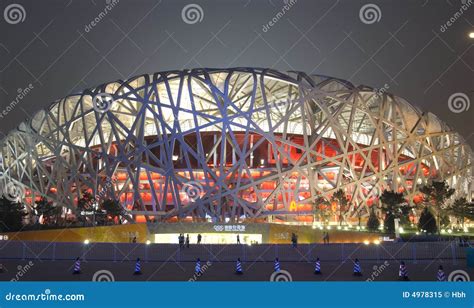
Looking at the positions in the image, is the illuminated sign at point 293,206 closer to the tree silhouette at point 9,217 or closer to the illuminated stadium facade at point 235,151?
the illuminated stadium facade at point 235,151

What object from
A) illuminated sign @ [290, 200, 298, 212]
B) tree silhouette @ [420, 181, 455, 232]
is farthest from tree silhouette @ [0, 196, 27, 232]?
tree silhouette @ [420, 181, 455, 232]

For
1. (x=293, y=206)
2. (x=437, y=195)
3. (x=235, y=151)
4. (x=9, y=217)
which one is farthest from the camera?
(x=293, y=206)

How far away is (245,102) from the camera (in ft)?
195

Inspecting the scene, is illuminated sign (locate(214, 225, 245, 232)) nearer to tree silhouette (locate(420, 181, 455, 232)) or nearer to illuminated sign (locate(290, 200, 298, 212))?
illuminated sign (locate(290, 200, 298, 212))

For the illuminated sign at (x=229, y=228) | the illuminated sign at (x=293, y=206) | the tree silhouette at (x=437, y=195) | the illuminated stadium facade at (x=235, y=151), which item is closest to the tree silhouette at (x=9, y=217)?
the illuminated stadium facade at (x=235, y=151)

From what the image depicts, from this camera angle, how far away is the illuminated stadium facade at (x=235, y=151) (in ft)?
171

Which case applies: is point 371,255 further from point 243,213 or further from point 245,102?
point 245,102

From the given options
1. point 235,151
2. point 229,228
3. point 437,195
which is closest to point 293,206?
point 235,151

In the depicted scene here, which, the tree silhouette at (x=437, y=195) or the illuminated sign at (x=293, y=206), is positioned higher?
the tree silhouette at (x=437, y=195)

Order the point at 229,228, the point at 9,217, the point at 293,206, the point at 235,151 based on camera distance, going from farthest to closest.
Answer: the point at 293,206
the point at 235,151
the point at 9,217
the point at 229,228

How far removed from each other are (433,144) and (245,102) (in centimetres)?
2316

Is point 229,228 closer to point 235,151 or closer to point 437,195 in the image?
point 235,151

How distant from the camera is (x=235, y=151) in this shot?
54875 millimetres

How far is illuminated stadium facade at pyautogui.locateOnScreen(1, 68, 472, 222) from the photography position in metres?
52.0
